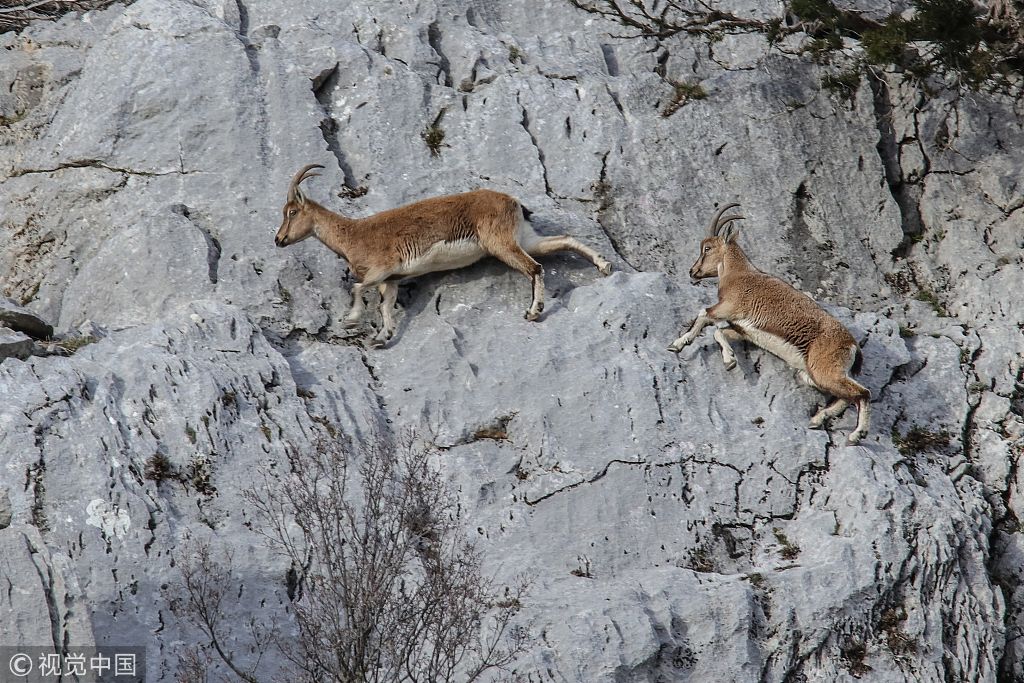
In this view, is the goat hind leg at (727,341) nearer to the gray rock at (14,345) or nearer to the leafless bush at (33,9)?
the gray rock at (14,345)

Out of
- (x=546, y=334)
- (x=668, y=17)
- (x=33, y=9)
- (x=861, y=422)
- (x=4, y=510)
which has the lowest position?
(x=4, y=510)

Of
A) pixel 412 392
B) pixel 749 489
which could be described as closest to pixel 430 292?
pixel 412 392

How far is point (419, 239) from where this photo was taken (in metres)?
12.8

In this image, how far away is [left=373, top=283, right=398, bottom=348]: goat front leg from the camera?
1263 cm

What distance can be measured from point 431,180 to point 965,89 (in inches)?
262

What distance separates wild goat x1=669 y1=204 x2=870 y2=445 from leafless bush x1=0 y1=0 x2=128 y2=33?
9.05 meters

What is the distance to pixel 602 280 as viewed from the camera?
42.2ft

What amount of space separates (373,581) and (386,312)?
12.9 ft

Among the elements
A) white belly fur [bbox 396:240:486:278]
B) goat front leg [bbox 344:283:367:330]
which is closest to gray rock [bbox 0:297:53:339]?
goat front leg [bbox 344:283:367:330]
